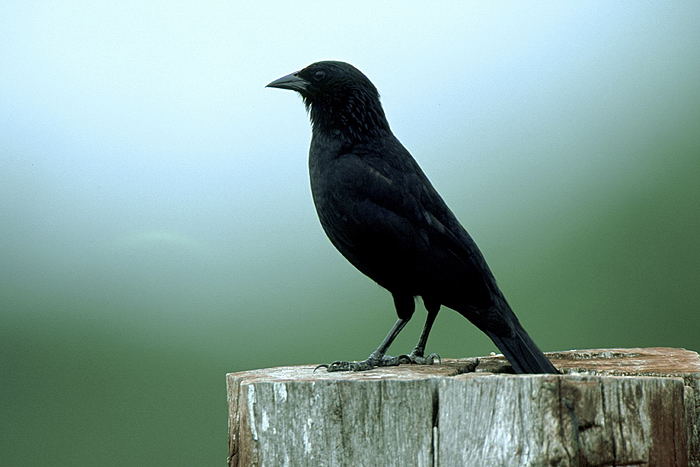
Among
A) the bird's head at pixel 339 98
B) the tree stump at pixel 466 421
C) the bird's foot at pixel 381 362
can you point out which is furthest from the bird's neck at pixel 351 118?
the tree stump at pixel 466 421

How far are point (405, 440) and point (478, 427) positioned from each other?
8.9 inches

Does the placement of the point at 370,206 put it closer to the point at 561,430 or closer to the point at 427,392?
the point at 427,392

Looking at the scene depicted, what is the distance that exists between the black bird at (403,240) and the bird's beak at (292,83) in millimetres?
389

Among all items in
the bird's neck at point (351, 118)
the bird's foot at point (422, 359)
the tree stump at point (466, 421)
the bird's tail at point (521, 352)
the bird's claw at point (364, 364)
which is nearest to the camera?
the tree stump at point (466, 421)

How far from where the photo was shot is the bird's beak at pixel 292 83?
13.2 ft

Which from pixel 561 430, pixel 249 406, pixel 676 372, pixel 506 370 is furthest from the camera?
pixel 506 370

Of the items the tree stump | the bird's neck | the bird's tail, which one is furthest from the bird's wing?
the tree stump

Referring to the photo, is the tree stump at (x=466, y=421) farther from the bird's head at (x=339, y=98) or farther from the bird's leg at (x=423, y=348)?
the bird's head at (x=339, y=98)

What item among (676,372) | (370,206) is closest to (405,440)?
(676,372)

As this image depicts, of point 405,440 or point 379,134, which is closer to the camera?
point 405,440

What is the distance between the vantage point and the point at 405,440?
85.0 inches

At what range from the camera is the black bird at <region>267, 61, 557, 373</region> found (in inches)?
138

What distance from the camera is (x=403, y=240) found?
352 cm

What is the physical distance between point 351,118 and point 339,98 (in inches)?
→ 5.7
